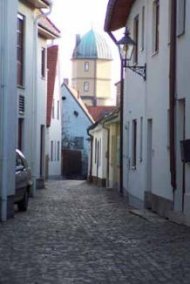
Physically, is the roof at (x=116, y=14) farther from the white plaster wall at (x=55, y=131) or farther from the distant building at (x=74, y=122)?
the distant building at (x=74, y=122)

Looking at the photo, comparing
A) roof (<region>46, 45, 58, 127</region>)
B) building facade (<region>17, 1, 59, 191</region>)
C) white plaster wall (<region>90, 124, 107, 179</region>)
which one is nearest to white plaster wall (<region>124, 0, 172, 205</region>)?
building facade (<region>17, 1, 59, 191</region>)

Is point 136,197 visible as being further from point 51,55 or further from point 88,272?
point 51,55

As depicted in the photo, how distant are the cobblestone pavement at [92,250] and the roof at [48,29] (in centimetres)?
1233

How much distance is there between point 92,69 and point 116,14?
93.4 metres

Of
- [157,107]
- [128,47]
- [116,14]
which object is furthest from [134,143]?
[157,107]

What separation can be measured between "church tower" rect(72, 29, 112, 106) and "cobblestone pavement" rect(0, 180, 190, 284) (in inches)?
3852

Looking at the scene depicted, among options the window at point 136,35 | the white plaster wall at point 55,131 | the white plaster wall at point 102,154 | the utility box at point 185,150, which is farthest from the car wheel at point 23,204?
the white plaster wall at point 55,131

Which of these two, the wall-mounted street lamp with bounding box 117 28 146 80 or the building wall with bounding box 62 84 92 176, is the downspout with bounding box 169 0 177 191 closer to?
the wall-mounted street lamp with bounding box 117 28 146 80

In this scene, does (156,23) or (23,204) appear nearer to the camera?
(23,204)

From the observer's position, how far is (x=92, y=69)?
117562 mm

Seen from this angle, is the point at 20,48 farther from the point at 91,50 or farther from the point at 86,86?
the point at 91,50

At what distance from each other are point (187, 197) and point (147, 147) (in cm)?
554

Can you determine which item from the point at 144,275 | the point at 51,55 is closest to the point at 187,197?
the point at 144,275

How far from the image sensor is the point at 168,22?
16.8 metres
